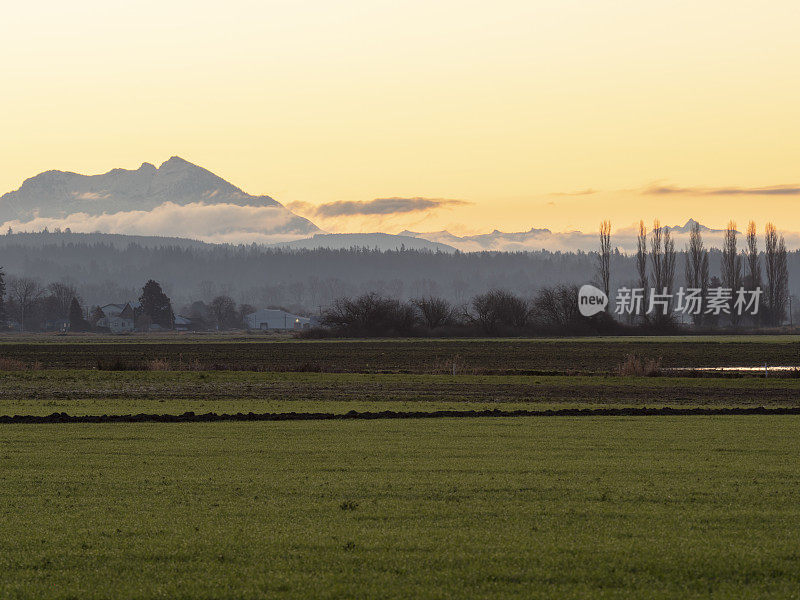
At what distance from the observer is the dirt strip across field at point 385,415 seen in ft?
96.7

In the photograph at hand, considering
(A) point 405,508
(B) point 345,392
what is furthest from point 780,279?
(A) point 405,508

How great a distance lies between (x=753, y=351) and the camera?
8394 cm

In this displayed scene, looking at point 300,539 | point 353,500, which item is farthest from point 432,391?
point 300,539

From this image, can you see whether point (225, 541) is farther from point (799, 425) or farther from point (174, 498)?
point (799, 425)

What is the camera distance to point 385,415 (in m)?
31.4

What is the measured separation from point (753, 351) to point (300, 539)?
79.6m

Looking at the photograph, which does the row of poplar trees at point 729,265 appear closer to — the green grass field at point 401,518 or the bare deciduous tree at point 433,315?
the bare deciduous tree at point 433,315

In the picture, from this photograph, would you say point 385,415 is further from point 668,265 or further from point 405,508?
point 668,265

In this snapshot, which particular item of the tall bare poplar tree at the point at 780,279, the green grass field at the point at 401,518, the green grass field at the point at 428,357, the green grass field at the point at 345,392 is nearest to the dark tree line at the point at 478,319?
the green grass field at the point at 428,357

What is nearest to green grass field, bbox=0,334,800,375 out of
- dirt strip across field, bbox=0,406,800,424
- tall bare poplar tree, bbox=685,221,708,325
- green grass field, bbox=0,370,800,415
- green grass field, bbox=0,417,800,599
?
Result: green grass field, bbox=0,370,800,415

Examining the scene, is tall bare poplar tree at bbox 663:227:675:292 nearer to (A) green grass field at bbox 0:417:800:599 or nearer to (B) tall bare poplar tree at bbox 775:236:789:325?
(B) tall bare poplar tree at bbox 775:236:789:325

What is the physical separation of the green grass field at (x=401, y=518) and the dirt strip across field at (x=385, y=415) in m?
6.91

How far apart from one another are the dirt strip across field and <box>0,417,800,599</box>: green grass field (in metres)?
6.91

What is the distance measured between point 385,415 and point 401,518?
60.5 feet
